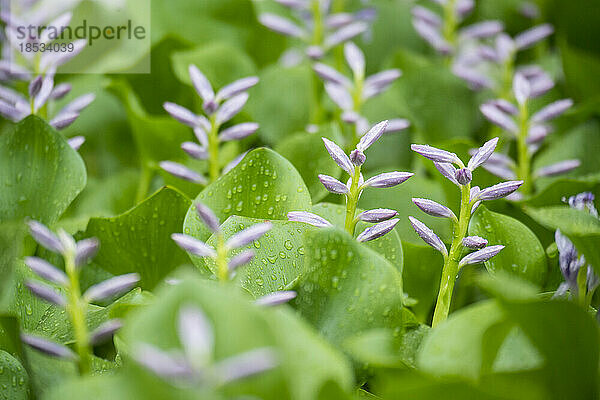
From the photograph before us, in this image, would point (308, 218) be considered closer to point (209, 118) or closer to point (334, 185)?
point (334, 185)

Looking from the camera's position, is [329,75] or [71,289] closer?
[71,289]

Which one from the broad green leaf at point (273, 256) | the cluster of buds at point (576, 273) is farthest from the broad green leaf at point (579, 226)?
the broad green leaf at point (273, 256)

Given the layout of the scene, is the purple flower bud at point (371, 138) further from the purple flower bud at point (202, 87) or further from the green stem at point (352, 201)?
the purple flower bud at point (202, 87)

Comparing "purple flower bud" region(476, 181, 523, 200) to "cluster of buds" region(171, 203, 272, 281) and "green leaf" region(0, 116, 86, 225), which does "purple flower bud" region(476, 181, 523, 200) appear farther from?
"green leaf" region(0, 116, 86, 225)

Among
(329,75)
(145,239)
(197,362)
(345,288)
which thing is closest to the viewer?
(197,362)

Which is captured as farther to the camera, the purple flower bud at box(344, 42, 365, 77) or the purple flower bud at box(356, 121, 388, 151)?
the purple flower bud at box(344, 42, 365, 77)

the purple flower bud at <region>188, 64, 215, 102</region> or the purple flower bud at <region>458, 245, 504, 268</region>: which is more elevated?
the purple flower bud at <region>188, 64, 215, 102</region>

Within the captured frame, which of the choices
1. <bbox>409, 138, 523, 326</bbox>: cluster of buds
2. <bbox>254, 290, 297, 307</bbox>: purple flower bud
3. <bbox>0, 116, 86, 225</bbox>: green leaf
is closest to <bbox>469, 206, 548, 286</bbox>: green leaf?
<bbox>409, 138, 523, 326</bbox>: cluster of buds

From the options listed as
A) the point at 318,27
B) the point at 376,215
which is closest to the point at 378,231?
the point at 376,215
